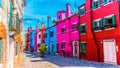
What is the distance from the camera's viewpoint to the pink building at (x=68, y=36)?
3041 centimetres

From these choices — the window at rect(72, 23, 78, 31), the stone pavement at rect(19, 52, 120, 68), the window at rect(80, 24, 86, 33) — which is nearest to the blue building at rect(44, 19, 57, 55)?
the window at rect(72, 23, 78, 31)

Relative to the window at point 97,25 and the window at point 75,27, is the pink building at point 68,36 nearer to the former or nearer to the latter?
the window at point 75,27

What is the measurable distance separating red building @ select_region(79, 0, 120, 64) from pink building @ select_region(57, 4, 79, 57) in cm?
Answer: 188

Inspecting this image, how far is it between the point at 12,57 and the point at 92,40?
1187 centimetres

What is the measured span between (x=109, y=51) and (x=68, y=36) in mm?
12427

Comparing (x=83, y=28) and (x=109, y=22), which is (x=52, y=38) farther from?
(x=109, y=22)

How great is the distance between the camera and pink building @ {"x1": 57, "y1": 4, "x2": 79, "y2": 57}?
99.8 feet

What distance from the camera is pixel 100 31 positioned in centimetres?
2291

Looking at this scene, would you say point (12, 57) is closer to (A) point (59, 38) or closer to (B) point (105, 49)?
(B) point (105, 49)

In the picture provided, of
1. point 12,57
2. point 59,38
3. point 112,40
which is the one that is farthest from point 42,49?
point 12,57

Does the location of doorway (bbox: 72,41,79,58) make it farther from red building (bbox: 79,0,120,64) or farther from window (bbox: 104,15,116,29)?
window (bbox: 104,15,116,29)

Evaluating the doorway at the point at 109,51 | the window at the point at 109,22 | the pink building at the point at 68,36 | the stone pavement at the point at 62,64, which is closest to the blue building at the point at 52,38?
the pink building at the point at 68,36

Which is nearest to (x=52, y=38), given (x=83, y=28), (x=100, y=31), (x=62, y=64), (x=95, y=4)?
(x=83, y=28)

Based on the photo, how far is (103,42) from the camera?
22422 mm
